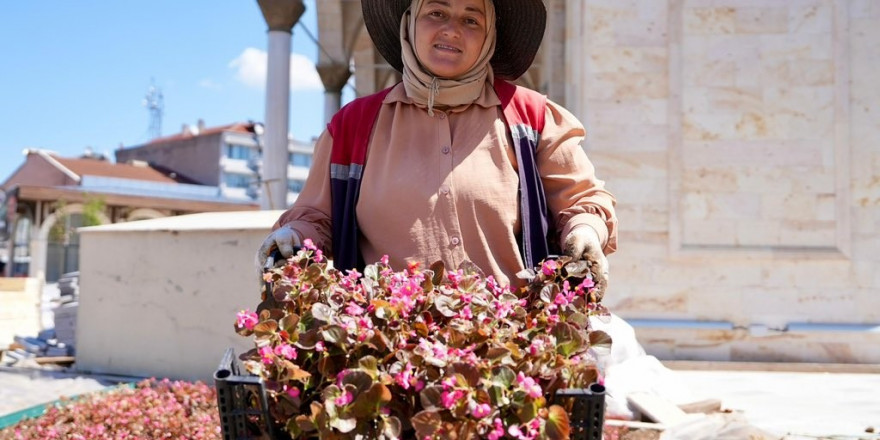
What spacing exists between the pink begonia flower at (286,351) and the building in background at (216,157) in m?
49.9

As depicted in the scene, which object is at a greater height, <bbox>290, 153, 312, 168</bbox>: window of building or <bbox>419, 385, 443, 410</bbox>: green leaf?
<bbox>290, 153, 312, 168</bbox>: window of building

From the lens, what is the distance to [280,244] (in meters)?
1.80

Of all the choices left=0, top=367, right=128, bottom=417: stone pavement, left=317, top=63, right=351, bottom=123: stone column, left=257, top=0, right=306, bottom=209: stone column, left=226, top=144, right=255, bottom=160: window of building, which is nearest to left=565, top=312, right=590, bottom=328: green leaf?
left=0, top=367, right=128, bottom=417: stone pavement

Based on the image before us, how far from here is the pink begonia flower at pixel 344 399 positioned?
1182 millimetres

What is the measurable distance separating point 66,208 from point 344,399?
42472mm

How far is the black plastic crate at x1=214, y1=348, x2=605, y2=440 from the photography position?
1.24 m

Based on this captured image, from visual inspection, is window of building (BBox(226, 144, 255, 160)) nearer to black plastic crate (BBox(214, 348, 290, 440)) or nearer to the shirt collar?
the shirt collar

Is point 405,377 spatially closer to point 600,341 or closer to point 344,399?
point 344,399

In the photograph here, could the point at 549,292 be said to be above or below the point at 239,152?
below

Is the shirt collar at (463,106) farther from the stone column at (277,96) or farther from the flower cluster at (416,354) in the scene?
the stone column at (277,96)

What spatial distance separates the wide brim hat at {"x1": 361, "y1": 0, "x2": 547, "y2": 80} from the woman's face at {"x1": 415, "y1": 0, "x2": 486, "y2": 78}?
23cm

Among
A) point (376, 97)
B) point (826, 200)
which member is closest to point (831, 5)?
point (826, 200)

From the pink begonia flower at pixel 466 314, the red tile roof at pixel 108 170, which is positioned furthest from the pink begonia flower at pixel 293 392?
the red tile roof at pixel 108 170

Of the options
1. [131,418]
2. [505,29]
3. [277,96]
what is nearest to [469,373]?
[505,29]
